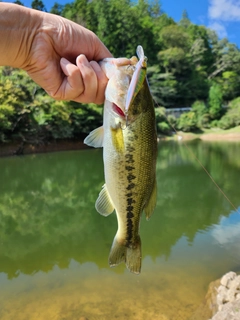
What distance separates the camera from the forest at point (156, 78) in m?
25.4

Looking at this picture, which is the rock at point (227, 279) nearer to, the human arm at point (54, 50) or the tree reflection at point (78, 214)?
the tree reflection at point (78, 214)

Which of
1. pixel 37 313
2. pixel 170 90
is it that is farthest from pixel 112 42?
pixel 37 313

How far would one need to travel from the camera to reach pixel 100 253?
23.5 ft

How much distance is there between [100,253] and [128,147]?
5968mm

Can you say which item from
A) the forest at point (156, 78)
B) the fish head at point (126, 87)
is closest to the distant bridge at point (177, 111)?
the forest at point (156, 78)

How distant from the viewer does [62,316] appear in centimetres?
484

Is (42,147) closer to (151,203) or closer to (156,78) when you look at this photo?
(156,78)

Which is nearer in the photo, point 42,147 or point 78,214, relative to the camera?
point 78,214

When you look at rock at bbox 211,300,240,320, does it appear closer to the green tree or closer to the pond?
the pond

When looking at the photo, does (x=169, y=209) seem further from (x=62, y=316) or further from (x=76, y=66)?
(x=76, y=66)

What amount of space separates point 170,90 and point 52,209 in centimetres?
3607

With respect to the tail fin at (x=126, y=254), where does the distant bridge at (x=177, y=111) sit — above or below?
below

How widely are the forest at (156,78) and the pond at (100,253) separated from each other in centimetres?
1265

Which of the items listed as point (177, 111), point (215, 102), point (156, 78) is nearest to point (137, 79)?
point (177, 111)
